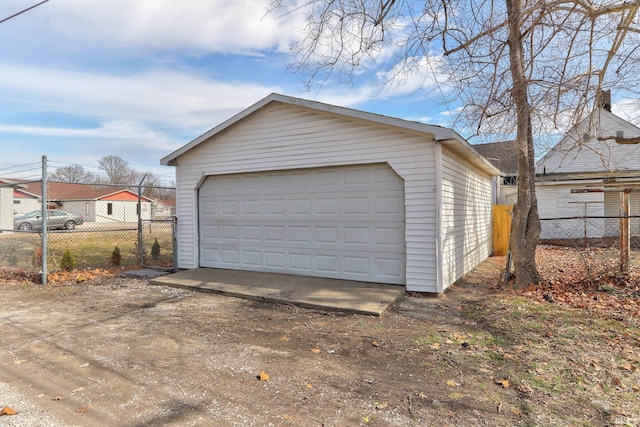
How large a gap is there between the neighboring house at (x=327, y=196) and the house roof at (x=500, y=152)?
66 cm

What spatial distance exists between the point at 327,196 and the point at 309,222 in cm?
65

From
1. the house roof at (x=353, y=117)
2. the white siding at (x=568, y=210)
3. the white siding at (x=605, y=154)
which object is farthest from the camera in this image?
the white siding at (x=605, y=154)

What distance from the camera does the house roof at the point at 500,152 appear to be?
773 centimetres

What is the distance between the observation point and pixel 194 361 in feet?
12.0

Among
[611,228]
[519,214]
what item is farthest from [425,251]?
[611,228]

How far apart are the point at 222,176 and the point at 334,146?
2.91 metres

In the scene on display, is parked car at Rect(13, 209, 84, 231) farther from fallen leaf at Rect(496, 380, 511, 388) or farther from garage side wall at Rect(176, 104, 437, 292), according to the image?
fallen leaf at Rect(496, 380, 511, 388)

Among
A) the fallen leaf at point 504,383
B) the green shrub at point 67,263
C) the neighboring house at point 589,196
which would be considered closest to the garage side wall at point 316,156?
the green shrub at point 67,263

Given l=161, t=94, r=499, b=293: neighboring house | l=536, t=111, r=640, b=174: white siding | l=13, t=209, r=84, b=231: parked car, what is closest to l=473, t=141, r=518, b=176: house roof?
l=161, t=94, r=499, b=293: neighboring house

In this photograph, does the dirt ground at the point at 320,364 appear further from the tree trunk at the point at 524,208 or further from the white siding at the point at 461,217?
the white siding at the point at 461,217

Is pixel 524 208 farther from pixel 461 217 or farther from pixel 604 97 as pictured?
pixel 604 97

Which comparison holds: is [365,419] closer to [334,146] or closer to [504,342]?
[504,342]

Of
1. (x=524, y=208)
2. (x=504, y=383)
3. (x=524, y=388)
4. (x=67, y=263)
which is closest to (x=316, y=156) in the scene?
(x=524, y=208)

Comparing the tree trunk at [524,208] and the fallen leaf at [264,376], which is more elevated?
the tree trunk at [524,208]
